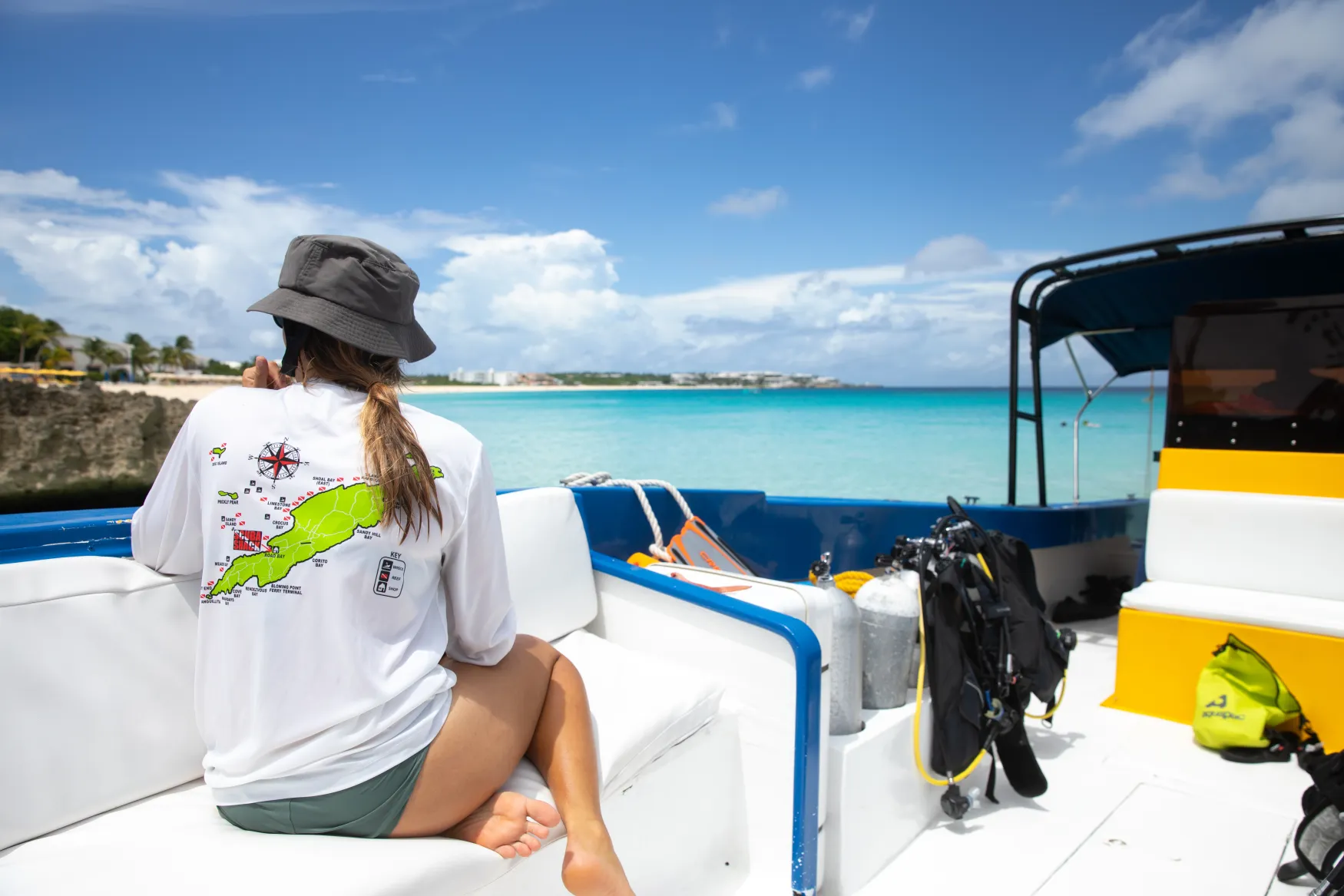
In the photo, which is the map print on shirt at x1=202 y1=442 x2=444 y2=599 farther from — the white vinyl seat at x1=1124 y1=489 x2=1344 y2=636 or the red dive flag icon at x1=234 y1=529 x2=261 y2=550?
the white vinyl seat at x1=1124 y1=489 x2=1344 y2=636

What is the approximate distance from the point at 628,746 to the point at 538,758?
7.8 inches

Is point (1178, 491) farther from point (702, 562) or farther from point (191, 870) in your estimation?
point (191, 870)

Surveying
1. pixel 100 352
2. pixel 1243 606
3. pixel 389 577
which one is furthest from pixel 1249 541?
pixel 100 352

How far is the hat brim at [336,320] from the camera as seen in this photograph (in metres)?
1.15

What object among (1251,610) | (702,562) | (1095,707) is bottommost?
(1095,707)

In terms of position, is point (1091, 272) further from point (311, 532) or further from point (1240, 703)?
point (311, 532)

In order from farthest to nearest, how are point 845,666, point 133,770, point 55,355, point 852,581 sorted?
point 55,355, point 852,581, point 845,666, point 133,770

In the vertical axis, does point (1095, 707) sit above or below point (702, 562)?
below

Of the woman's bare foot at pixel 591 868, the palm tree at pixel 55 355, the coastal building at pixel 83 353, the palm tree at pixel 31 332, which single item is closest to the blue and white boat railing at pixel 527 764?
the woman's bare foot at pixel 591 868

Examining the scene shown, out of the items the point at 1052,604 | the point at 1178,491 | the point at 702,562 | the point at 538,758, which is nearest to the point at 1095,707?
the point at 1178,491

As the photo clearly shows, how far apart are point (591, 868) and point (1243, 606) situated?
253 cm

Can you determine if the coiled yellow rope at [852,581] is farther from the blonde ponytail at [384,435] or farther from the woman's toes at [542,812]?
the blonde ponytail at [384,435]

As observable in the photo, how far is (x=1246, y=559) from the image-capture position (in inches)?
110

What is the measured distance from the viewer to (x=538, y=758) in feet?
4.35
